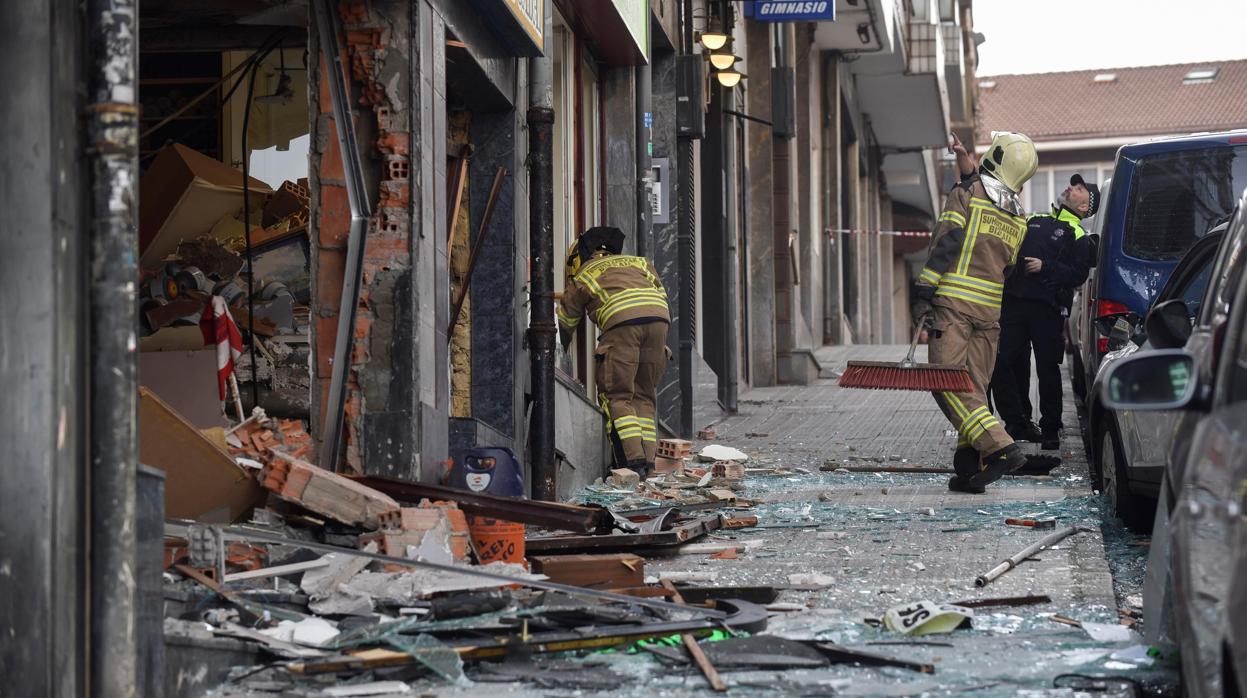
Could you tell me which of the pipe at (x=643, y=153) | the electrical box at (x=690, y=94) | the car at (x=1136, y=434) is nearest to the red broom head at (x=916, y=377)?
the car at (x=1136, y=434)

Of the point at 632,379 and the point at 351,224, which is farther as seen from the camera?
the point at 632,379

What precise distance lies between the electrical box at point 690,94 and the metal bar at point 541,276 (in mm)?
4567

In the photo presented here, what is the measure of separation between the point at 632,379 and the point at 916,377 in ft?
7.36

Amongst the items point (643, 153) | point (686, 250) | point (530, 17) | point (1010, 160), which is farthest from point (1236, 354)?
point (686, 250)

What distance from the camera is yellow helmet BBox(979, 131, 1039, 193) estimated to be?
9.96 meters

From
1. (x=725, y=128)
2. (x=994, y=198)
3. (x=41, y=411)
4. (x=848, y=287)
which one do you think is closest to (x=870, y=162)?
(x=848, y=287)

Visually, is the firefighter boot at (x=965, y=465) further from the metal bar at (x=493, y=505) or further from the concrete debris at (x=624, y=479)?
the metal bar at (x=493, y=505)

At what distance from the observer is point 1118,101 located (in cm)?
5928


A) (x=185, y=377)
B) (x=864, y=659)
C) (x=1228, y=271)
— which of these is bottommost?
(x=864, y=659)

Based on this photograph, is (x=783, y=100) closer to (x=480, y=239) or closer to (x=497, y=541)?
(x=480, y=239)

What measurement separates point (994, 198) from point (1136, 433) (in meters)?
2.67

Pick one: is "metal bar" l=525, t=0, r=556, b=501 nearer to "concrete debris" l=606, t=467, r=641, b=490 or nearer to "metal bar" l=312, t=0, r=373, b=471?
"concrete debris" l=606, t=467, r=641, b=490

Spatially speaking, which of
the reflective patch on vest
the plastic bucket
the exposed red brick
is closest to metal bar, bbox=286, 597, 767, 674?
the plastic bucket

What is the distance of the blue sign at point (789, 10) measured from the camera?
56.1 feet
